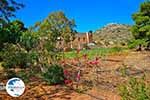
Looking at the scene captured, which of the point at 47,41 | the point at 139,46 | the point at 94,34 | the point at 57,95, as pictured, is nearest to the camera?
the point at 57,95

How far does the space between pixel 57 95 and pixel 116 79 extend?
3173mm

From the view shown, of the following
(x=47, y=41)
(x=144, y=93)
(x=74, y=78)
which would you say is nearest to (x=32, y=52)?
(x=47, y=41)

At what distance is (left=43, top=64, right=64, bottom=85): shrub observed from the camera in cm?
1303

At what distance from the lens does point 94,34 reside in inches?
3095

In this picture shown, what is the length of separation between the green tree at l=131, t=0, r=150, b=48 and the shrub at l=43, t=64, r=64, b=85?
48.3ft

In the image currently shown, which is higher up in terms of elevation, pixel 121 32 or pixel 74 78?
pixel 121 32

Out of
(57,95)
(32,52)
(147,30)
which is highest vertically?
(147,30)

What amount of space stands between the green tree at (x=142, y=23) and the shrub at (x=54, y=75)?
580 inches

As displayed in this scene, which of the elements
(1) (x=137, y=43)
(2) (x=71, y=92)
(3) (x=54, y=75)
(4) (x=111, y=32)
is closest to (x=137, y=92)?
(2) (x=71, y=92)

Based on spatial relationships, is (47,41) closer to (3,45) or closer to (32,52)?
(32,52)

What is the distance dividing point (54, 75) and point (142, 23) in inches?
639

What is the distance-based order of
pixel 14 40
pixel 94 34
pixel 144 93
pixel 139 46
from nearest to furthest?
pixel 144 93, pixel 14 40, pixel 139 46, pixel 94 34

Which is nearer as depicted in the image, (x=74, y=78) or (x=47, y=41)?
(x=74, y=78)

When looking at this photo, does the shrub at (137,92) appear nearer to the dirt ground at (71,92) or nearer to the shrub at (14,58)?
the dirt ground at (71,92)
